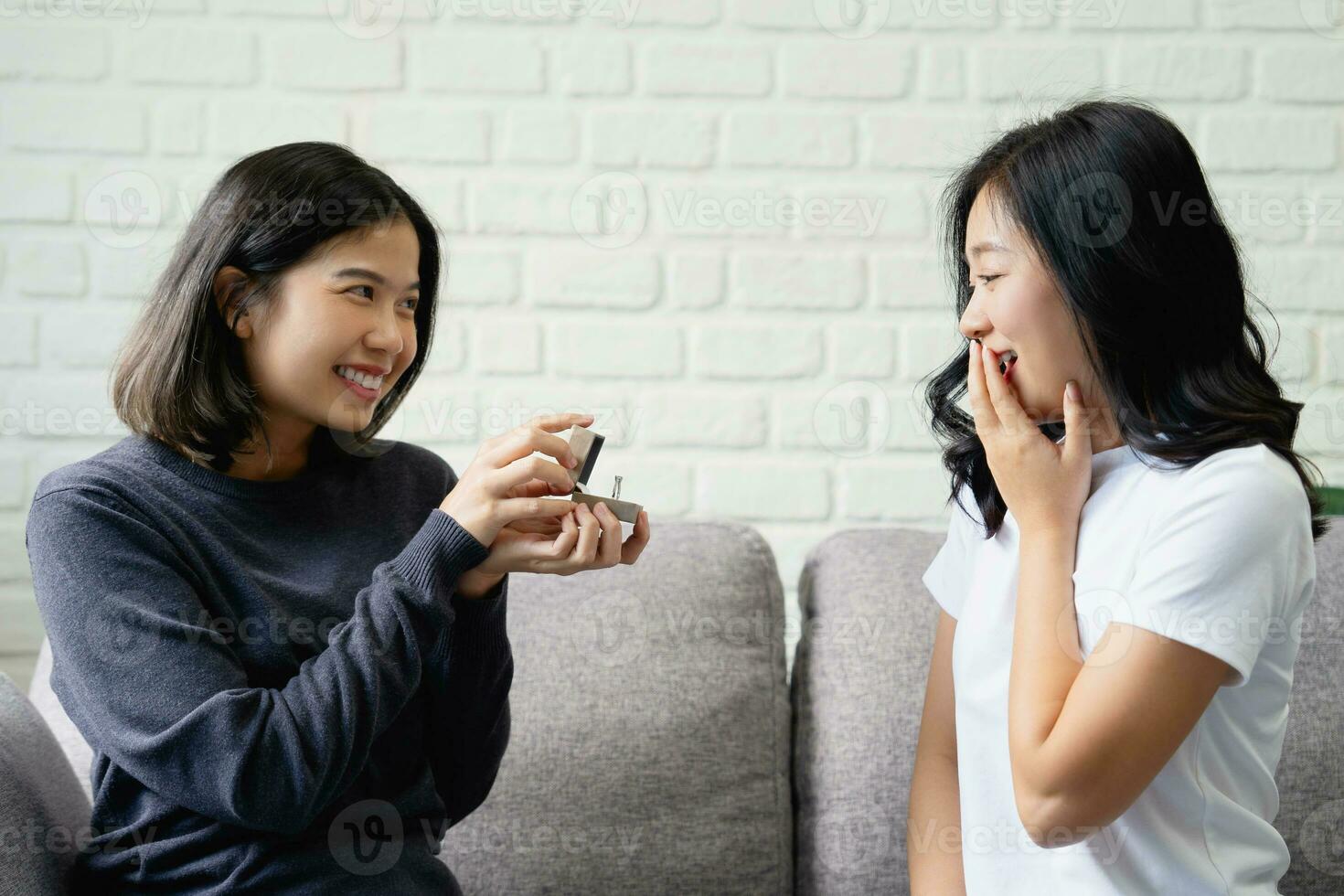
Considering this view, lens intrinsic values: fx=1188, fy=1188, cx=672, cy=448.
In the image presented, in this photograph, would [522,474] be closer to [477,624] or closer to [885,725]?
[477,624]

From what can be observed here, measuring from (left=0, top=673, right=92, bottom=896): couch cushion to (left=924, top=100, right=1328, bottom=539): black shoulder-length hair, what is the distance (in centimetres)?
112

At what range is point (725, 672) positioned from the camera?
5.22ft

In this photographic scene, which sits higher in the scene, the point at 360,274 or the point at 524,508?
the point at 360,274

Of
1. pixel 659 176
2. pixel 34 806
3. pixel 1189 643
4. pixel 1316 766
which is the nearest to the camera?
pixel 1189 643

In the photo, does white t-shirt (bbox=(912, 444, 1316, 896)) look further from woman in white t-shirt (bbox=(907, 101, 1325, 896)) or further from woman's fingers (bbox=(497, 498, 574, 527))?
woman's fingers (bbox=(497, 498, 574, 527))

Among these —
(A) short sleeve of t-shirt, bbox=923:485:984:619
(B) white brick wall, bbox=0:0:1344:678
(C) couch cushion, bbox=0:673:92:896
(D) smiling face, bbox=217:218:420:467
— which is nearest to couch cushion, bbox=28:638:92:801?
(C) couch cushion, bbox=0:673:92:896

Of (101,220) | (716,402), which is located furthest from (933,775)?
(101,220)

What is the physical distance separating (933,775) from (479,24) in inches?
56.0

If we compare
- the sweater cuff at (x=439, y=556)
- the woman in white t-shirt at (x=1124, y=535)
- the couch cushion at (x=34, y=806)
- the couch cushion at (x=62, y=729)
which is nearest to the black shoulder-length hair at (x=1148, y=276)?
the woman in white t-shirt at (x=1124, y=535)

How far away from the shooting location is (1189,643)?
3.27 feet

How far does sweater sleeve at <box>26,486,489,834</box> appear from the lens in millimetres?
1064

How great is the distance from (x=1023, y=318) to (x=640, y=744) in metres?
0.74

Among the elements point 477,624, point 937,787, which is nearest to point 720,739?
point 937,787

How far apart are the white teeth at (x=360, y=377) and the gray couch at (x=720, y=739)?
47 cm
